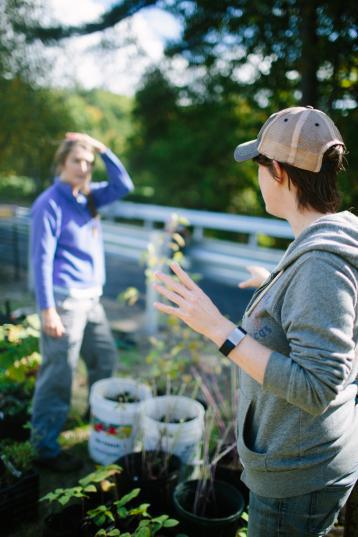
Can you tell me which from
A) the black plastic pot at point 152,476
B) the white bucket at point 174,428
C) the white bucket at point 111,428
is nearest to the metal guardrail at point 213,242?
the white bucket at point 174,428

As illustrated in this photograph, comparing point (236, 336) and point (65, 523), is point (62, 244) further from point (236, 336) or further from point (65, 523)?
point (236, 336)

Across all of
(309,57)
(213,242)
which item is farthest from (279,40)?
(213,242)

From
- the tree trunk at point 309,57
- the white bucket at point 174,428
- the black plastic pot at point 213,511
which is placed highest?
the tree trunk at point 309,57

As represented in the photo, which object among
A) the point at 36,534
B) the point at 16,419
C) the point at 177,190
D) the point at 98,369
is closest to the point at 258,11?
the point at 98,369

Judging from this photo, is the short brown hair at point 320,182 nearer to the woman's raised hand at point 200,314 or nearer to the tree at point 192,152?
the woman's raised hand at point 200,314

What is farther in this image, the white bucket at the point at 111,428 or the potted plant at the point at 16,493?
the white bucket at the point at 111,428

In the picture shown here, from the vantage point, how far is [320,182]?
148 centimetres

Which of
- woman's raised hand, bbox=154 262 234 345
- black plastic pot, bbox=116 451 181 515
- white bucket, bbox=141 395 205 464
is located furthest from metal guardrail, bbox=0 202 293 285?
woman's raised hand, bbox=154 262 234 345

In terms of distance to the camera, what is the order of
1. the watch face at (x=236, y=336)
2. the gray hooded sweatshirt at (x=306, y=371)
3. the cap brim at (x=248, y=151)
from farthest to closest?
the cap brim at (x=248, y=151) → the watch face at (x=236, y=336) → the gray hooded sweatshirt at (x=306, y=371)

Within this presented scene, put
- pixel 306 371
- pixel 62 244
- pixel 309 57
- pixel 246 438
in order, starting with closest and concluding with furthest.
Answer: pixel 306 371
pixel 246 438
pixel 62 244
pixel 309 57

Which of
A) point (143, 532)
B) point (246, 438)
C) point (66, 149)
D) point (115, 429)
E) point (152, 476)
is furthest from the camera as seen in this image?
point (66, 149)

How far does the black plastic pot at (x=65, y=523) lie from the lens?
2252 mm

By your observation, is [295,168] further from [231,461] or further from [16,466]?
[16,466]

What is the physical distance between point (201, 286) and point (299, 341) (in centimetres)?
522
